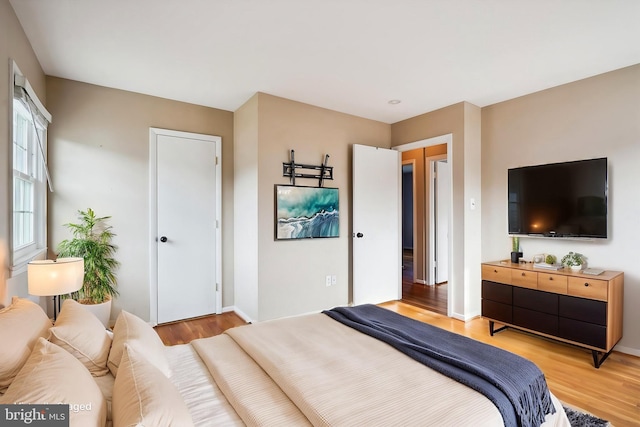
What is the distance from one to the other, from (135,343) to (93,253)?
213cm

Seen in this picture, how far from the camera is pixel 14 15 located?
6.73 ft

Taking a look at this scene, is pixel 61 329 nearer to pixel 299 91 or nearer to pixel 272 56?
pixel 272 56

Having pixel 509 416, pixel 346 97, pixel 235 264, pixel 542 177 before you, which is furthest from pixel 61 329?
pixel 542 177

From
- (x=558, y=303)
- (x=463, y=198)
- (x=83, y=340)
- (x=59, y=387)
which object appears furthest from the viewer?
(x=463, y=198)

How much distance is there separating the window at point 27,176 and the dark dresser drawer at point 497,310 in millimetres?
3923

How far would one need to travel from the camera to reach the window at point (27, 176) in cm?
221

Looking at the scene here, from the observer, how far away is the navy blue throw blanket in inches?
50.9

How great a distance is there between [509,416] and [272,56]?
2775mm

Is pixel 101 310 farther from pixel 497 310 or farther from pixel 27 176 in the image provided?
pixel 497 310

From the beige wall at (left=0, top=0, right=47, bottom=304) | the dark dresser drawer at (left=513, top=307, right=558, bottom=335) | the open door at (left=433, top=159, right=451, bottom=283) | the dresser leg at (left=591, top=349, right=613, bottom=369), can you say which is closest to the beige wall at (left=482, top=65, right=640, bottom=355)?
the dresser leg at (left=591, top=349, right=613, bottom=369)

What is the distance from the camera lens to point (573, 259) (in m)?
2.94

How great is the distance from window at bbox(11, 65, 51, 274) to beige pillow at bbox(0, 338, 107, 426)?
4.57 ft

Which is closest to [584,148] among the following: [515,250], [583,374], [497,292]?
[515,250]

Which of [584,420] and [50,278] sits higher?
[50,278]
